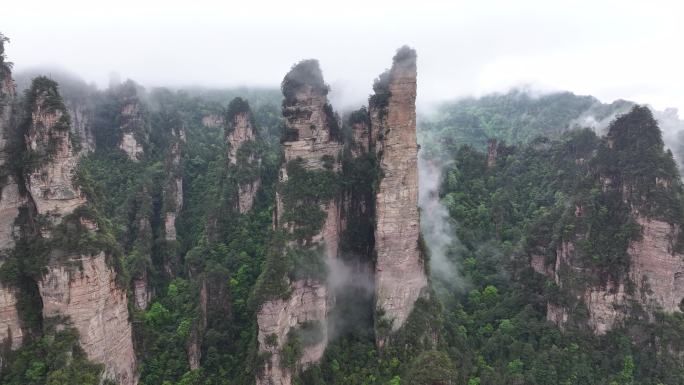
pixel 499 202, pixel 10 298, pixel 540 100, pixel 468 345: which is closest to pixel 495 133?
pixel 540 100

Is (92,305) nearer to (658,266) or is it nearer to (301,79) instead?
(301,79)

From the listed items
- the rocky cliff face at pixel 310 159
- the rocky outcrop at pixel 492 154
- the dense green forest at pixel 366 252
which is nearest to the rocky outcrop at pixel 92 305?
the dense green forest at pixel 366 252

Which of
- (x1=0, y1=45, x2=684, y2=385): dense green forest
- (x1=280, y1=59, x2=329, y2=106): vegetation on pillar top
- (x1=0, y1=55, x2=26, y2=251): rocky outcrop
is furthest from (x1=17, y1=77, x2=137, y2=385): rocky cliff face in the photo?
(x1=280, y1=59, x2=329, y2=106): vegetation on pillar top

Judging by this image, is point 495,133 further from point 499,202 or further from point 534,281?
point 534,281

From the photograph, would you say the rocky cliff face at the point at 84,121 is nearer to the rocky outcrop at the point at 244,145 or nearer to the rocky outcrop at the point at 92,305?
the rocky outcrop at the point at 244,145

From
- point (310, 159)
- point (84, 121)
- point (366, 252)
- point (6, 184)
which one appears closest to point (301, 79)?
point (310, 159)
